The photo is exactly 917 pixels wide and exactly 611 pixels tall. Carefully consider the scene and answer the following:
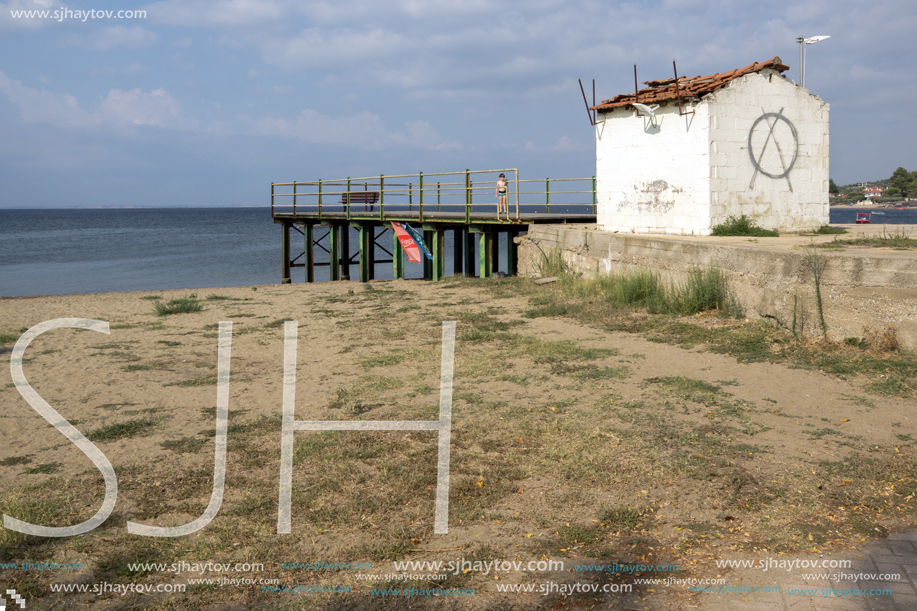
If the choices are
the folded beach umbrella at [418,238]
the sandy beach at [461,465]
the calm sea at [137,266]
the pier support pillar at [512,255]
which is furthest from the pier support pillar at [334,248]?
the sandy beach at [461,465]

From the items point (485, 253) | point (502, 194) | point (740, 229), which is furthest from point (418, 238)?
point (740, 229)

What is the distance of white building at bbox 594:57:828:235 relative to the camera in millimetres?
12812

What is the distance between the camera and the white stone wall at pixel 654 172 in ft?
42.2

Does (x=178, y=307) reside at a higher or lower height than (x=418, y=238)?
lower

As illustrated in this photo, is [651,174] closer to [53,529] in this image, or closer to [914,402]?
[914,402]

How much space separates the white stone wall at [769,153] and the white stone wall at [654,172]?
0.28 metres

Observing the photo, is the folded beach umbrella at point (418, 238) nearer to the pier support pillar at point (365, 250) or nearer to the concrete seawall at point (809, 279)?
the pier support pillar at point (365, 250)

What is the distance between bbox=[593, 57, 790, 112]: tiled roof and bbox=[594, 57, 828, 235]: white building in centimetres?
2

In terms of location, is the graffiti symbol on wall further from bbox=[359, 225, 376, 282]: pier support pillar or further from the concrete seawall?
bbox=[359, 225, 376, 282]: pier support pillar

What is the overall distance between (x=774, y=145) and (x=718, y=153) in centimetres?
155

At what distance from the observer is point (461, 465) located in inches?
191

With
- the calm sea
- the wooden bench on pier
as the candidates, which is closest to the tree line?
the calm sea

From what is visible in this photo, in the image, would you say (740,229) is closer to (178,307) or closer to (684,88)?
(684,88)

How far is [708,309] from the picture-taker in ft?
31.6
